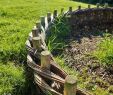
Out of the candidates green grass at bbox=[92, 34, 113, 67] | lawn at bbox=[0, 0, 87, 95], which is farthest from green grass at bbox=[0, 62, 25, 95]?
green grass at bbox=[92, 34, 113, 67]

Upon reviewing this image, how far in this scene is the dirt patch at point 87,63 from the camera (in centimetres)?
555

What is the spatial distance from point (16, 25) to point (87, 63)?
2.30 meters

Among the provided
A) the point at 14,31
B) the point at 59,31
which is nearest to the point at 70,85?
the point at 14,31

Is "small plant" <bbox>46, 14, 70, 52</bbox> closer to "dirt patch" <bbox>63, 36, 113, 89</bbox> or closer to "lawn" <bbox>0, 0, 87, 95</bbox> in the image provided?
"dirt patch" <bbox>63, 36, 113, 89</bbox>

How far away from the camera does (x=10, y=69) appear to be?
5.07m

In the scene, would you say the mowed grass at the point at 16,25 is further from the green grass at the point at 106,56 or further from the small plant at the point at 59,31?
the green grass at the point at 106,56

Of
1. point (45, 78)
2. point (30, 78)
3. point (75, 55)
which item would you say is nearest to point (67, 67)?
point (75, 55)

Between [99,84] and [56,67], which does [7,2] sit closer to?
[99,84]

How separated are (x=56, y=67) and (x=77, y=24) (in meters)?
5.24

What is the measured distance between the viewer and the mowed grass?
5.75 m

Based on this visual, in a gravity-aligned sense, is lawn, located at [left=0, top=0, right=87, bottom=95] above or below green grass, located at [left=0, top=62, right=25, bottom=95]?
above

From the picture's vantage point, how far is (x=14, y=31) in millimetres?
7043

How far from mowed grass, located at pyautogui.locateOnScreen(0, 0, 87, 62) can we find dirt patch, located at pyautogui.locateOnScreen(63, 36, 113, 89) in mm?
1071

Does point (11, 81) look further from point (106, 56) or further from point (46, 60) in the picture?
point (106, 56)
